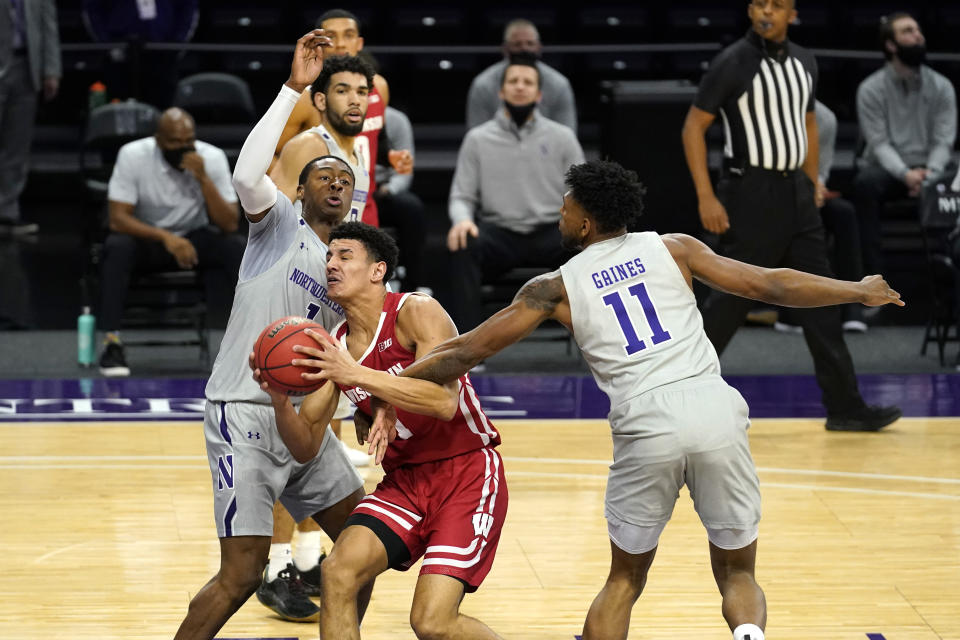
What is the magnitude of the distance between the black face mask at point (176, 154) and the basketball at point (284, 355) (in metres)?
5.10

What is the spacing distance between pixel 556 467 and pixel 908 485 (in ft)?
5.41

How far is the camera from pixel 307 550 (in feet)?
18.1

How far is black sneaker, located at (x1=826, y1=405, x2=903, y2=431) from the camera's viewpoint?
8023 mm

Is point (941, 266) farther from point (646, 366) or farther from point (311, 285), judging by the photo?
point (311, 285)

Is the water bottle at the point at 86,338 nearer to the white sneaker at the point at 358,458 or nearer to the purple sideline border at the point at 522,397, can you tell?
the purple sideline border at the point at 522,397

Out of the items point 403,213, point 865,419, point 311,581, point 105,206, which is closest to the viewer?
point 311,581

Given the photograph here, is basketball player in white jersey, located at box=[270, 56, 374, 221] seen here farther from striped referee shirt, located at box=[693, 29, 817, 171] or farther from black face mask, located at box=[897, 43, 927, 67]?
black face mask, located at box=[897, 43, 927, 67]

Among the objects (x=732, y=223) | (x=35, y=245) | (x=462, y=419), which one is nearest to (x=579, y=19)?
(x=35, y=245)

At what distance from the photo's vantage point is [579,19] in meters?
14.1

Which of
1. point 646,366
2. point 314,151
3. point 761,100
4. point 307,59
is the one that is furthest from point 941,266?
point 307,59

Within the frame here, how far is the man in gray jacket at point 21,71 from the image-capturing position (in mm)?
11039

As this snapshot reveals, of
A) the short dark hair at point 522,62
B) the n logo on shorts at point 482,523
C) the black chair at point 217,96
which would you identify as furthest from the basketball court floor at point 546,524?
the black chair at point 217,96

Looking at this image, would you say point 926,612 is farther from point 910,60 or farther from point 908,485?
point 910,60

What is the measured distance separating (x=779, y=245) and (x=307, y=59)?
12.2 feet
